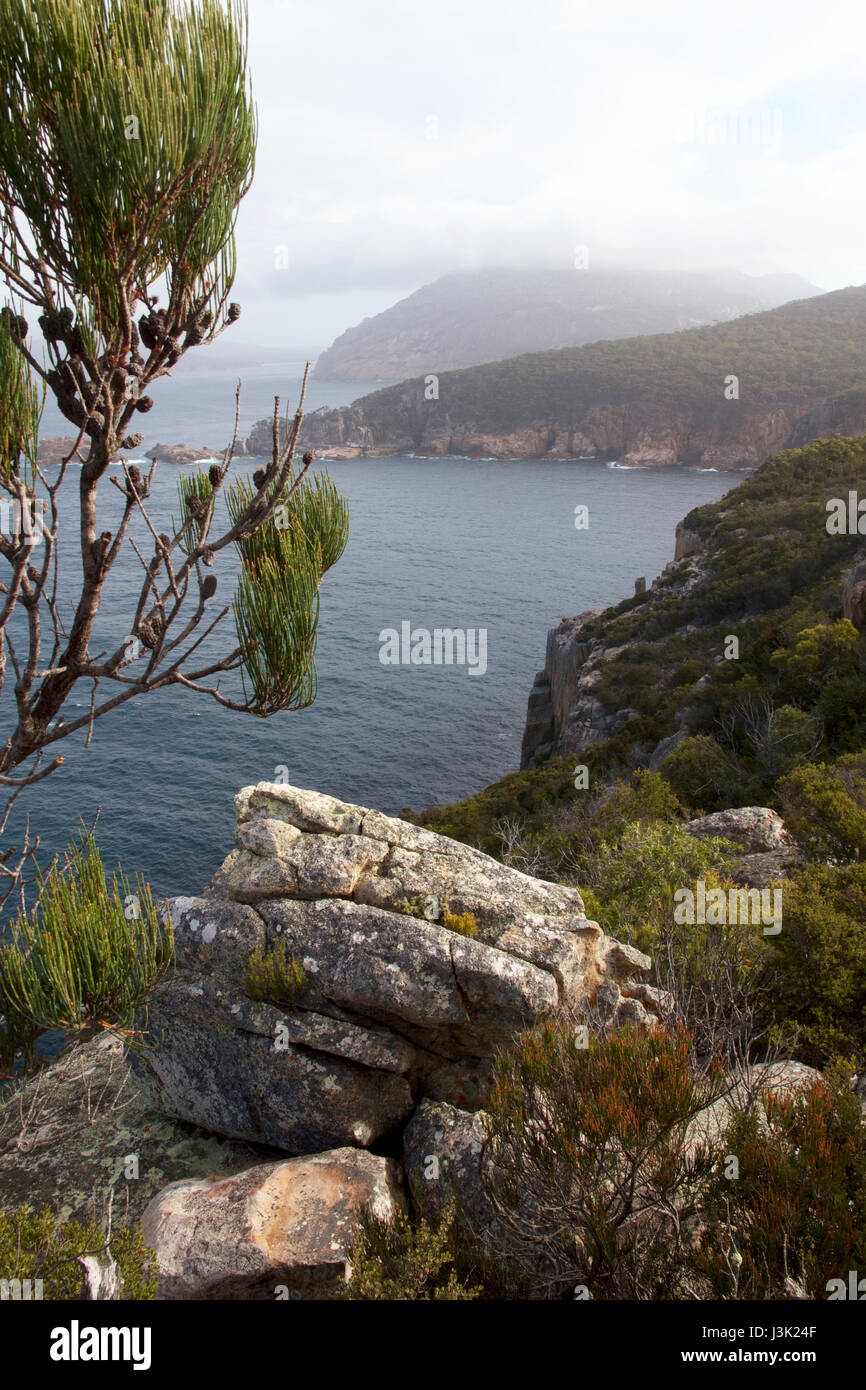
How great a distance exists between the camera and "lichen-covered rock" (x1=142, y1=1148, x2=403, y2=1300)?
25.6ft

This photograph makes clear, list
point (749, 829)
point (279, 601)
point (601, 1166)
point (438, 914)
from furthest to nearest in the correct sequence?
point (749, 829), point (438, 914), point (601, 1166), point (279, 601)

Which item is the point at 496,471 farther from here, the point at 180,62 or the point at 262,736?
the point at 180,62

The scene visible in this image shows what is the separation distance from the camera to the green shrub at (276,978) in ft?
32.1

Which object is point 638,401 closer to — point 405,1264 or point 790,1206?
point 790,1206

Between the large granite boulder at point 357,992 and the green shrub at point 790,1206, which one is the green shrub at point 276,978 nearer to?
the large granite boulder at point 357,992

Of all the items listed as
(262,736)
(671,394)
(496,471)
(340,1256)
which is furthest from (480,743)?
(671,394)

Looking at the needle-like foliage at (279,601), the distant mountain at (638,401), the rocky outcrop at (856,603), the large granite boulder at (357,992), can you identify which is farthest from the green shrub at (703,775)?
the distant mountain at (638,401)

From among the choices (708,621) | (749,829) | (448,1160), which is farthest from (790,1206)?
(708,621)

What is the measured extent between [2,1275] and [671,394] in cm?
16119

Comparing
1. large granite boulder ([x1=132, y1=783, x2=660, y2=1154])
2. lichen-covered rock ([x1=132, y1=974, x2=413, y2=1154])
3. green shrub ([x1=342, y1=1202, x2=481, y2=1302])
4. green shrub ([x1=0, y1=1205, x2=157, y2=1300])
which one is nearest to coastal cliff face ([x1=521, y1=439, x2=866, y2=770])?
large granite boulder ([x1=132, y1=783, x2=660, y2=1154])

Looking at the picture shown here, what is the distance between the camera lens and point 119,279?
5.16 meters

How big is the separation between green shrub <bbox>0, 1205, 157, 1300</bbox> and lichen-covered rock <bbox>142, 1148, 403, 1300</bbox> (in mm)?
867

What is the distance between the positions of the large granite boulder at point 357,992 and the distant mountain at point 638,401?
131 metres

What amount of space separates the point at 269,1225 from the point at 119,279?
880 cm
